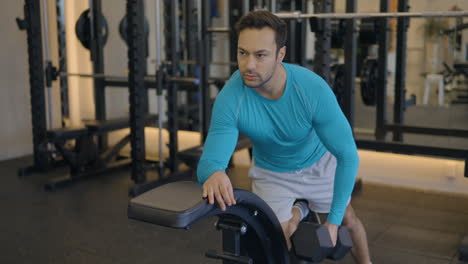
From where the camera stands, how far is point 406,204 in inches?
128

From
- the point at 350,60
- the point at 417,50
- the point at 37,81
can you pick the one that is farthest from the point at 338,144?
the point at 417,50

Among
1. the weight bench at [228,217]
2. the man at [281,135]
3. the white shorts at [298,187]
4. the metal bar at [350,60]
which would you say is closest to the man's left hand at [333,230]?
the man at [281,135]

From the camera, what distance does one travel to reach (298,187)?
188 cm

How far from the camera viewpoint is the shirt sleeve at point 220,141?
151cm

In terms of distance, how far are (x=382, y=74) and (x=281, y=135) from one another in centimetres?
261

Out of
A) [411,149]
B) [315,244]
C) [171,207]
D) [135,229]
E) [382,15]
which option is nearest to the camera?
[171,207]

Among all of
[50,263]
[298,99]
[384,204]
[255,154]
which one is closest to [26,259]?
[50,263]

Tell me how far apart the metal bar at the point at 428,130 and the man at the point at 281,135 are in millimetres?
2230

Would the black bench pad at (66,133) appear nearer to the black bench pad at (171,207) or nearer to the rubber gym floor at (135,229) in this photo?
the rubber gym floor at (135,229)

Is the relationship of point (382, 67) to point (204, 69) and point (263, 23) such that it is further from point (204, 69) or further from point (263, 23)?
point (263, 23)

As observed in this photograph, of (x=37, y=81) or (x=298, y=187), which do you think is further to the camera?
(x=37, y=81)

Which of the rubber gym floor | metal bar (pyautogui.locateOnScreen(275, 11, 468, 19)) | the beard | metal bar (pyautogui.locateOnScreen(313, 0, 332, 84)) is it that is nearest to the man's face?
the beard

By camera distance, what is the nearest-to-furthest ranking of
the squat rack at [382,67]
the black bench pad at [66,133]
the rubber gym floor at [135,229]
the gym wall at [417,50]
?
the rubber gym floor at [135,229]
the squat rack at [382,67]
the black bench pad at [66,133]
the gym wall at [417,50]

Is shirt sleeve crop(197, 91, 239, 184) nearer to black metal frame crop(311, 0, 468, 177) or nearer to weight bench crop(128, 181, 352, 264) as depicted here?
weight bench crop(128, 181, 352, 264)
